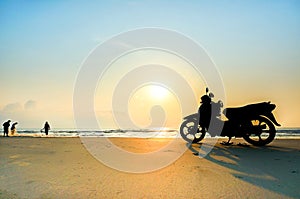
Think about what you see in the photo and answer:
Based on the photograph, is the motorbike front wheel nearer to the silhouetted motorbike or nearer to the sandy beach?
the silhouetted motorbike

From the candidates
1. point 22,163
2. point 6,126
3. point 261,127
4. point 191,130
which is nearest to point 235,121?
point 261,127

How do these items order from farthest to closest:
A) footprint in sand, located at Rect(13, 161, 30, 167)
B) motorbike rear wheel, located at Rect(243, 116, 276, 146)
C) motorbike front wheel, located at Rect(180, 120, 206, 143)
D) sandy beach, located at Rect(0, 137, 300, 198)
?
motorbike front wheel, located at Rect(180, 120, 206, 143)
motorbike rear wheel, located at Rect(243, 116, 276, 146)
footprint in sand, located at Rect(13, 161, 30, 167)
sandy beach, located at Rect(0, 137, 300, 198)

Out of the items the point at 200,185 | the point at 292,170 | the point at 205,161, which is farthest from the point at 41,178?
the point at 292,170

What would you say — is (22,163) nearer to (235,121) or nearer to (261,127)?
(235,121)

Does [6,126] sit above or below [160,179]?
above

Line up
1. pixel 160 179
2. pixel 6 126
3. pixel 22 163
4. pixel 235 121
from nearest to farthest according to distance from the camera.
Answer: pixel 160 179 → pixel 22 163 → pixel 235 121 → pixel 6 126

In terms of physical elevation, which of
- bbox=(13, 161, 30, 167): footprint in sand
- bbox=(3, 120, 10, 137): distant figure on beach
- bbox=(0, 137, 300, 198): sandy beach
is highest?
bbox=(3, 120, 10, 137): distant figure on beach

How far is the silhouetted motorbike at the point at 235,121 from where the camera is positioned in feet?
43.9

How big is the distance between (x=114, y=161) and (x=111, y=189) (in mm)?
3639

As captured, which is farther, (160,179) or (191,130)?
(191,130)

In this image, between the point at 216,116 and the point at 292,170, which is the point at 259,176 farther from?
the point at 216,116

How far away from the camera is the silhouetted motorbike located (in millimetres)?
13367

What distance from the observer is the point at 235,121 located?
1391 centimetres

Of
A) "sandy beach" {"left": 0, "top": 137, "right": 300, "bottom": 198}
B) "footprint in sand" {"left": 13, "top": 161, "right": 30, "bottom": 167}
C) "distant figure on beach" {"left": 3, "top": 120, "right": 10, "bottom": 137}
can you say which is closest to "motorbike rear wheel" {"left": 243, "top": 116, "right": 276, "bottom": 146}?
"sandy beach" {"left": 0, "top": 137, "right": 300, "bottom": 198}
